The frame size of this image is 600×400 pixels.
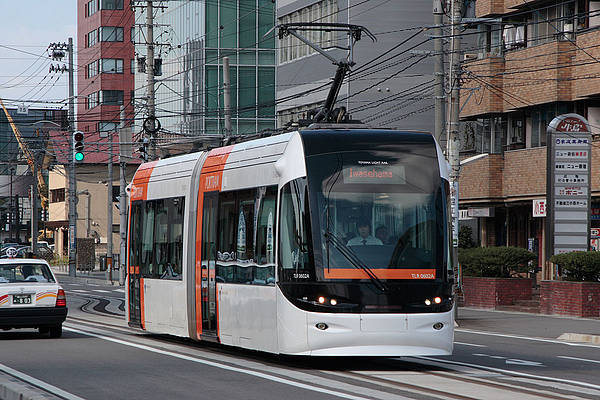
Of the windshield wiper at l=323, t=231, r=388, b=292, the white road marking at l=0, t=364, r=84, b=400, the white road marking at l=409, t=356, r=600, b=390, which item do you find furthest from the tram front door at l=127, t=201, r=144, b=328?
the windshield wiper at l=323, t=231, r=388, b=292

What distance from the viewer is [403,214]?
16.2 m

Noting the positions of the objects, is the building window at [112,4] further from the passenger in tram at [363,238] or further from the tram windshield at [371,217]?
the passenger in tram at [363,238]

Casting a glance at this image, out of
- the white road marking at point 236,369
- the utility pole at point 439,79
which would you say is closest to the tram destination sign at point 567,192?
the utility pole at point 439,79

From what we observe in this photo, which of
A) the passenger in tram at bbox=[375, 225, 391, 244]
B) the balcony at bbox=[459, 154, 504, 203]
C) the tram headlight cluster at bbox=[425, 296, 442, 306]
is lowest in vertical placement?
the tram headlight cluster at bbox=[425, 296, 442, 306]

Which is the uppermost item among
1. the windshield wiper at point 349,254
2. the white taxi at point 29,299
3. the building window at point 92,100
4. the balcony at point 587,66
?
the building window at point 92,100

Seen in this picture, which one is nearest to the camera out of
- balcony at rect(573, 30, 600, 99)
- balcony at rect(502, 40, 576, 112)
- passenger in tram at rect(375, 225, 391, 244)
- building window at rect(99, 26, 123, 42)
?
passenger in tram at rect(375, 225, 391, 244)

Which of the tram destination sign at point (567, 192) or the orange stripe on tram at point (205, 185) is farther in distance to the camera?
the tram destination sign at point (567, 192)

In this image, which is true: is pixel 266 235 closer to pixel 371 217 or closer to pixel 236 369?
pixel 371 217

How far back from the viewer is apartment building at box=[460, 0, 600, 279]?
38969 mm

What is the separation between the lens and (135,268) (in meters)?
23.6

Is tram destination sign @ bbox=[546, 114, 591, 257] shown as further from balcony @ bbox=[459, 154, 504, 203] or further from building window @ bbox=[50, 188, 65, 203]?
building window @ bbox=[50, 188, 65, 203]

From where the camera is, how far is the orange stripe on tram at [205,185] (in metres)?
19.3

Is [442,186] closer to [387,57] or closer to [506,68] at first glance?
[506,68]

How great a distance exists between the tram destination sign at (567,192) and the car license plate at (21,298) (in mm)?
15820
